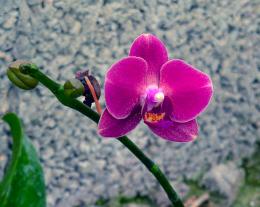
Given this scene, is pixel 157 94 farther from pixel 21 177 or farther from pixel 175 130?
pixel 21 177

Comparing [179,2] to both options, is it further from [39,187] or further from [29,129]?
[39,187]

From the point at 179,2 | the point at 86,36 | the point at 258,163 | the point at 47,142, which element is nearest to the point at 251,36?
the point at 179,2

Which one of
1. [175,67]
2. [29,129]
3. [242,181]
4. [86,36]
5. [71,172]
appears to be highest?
[175,67]

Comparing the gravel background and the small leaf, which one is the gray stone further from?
the small leaf

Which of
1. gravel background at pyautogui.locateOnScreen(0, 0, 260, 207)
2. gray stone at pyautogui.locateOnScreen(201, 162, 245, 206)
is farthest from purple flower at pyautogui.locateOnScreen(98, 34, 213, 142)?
gray stone at pyautogui.locateOnScreen(201, 162, 245, 206)

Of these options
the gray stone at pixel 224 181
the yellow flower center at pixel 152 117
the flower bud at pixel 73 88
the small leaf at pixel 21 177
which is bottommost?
the gray stone at pixel 224 181

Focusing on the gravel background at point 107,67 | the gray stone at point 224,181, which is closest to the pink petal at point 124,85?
the gravel background at point 107,67

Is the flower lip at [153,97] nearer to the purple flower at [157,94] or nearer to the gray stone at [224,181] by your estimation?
the purple flower at [157,94]
